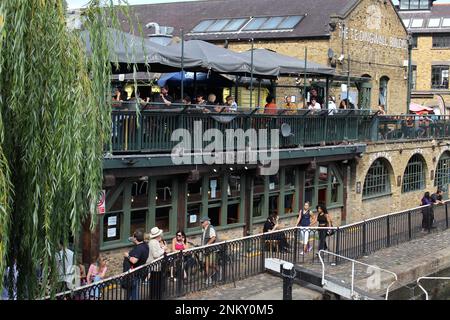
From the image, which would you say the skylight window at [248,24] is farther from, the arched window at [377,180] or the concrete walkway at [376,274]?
the concrete walkway at [376,274]

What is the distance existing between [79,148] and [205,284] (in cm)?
586

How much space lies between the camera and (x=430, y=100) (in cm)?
4384

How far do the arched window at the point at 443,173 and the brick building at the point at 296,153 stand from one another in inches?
1.7

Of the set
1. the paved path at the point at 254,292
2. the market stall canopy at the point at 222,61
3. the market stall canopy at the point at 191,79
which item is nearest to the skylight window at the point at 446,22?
the market stall canopy at the point at 191,79

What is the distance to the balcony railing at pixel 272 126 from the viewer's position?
12729 mm

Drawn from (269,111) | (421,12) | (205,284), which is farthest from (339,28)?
(421,12)

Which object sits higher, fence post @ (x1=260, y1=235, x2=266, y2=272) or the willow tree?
the willow tree

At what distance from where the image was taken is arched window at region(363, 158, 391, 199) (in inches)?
872

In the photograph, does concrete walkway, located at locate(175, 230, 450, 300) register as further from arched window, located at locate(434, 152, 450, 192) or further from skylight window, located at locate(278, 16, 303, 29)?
skylight window, located at locate(278, 16, 303, 29)

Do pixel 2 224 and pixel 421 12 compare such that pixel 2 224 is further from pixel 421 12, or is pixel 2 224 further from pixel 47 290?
pixel 421 12

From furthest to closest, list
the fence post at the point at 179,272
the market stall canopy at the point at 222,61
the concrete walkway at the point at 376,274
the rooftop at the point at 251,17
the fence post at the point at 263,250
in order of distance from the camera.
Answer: the rooftop at the point at 251,17, the market stall canopy at the point at 222,61, the fence post at the point at 263,250, the concrete walkway at the point at 376,274, the fence post at the point at 179,272

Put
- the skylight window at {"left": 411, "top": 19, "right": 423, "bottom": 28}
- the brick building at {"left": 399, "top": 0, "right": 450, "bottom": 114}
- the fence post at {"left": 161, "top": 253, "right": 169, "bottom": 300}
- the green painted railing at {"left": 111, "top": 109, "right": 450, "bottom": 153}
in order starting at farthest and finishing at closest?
the skylight window at {"left": 411, "top": 19, "right": 423, "bottom": 28} < the brick building at {"left": 399, "top": 0, "right": 450, "bottom": 114} < the green painted railing at {"left": 111, "top": 109, "right": 450, "bottom": 153} < the fence post at {"left": 161, "top": 253, "right": 169, "bottom": 300}

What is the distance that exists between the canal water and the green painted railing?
4.58 m

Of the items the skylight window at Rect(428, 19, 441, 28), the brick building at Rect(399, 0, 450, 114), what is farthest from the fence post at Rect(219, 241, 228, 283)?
the skylight window at Rect(428, 19, 441, 28)
